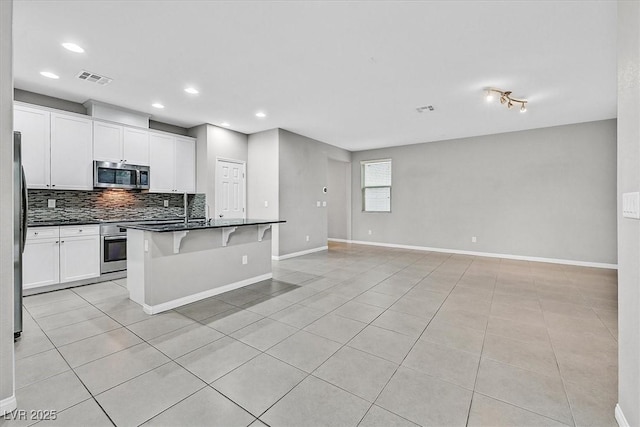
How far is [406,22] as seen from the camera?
2.51 metres

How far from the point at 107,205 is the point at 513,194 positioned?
8079 mm

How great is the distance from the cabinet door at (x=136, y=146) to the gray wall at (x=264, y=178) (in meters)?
2.08

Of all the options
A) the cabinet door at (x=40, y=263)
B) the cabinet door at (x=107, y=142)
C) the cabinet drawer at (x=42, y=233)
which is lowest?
the cabinet door at (x=40, y=263)

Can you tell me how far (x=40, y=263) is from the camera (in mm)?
3709

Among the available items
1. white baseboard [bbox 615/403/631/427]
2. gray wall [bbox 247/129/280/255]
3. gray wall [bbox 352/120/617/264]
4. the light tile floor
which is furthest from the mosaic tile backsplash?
white baseboard [bbox 615/403/631/427]

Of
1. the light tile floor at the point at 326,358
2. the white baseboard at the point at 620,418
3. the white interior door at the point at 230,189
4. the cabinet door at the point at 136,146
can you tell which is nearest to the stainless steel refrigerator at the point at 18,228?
the light tile floor at the point at 326,358

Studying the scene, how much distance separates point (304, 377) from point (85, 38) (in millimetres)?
3680

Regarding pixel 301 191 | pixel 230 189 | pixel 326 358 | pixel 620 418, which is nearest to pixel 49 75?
pixel 230 189

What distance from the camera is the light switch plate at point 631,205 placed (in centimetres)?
128

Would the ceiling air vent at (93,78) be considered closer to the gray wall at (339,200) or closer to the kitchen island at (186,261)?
the kitchen island at (186,261)

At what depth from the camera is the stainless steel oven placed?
14.1 ft

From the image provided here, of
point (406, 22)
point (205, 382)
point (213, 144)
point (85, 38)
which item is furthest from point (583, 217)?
point (85, 38)

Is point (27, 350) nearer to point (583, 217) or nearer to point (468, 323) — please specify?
point (468, 323)

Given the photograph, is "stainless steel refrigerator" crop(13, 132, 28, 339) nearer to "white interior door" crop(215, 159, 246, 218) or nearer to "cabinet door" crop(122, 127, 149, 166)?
"cabinet door" crop(122, 127, 149, 166)
